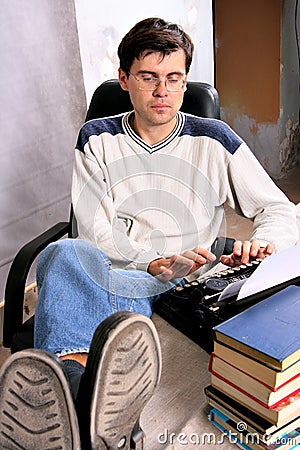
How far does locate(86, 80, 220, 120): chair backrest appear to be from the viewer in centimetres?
150

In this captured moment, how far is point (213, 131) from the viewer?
1.42 meters

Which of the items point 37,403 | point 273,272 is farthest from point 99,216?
point 37,403

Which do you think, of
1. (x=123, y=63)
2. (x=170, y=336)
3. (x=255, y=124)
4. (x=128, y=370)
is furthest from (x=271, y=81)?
(x=128, y=370)

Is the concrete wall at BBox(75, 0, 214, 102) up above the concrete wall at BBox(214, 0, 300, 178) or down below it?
above

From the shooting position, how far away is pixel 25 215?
2160 mm

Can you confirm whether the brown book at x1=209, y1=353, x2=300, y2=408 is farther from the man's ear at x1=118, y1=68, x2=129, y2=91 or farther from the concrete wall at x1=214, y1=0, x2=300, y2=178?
the concrete wall at x1=214, y1=0, x2=300, y2=178

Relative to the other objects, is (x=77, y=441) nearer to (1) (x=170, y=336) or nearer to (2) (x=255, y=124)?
(1) (x=170, y=336)

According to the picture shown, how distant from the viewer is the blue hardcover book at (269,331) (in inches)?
30.9

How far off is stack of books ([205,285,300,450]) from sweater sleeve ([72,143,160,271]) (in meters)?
0.43

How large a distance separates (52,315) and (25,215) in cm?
116

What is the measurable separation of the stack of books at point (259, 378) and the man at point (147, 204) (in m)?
0.27

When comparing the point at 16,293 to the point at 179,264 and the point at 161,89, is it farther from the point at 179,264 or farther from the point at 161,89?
the point at 161,89

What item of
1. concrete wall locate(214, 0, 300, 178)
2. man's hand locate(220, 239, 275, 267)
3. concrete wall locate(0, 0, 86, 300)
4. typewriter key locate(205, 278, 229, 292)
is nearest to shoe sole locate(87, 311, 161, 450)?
typewriter key locate(205, 278, 229, 292)

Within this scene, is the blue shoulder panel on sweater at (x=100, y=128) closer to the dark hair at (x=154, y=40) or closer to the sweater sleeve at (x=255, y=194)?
the dark hair at (x=154, y=40)
